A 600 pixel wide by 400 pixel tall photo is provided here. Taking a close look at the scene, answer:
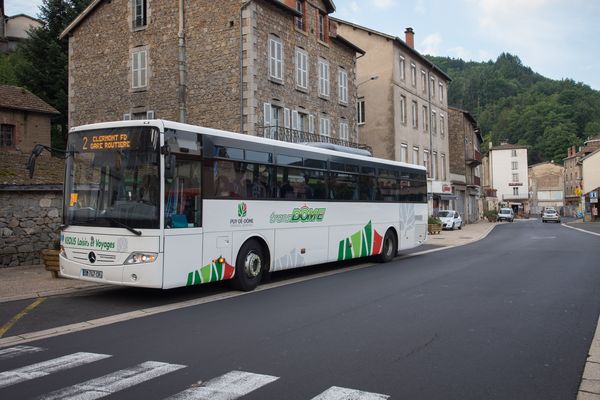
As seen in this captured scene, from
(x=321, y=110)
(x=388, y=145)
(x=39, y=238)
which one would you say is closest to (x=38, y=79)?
(x=321, y=110)

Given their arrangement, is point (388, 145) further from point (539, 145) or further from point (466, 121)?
point (539, 145)

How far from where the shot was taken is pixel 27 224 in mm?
13820

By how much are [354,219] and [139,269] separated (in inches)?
264

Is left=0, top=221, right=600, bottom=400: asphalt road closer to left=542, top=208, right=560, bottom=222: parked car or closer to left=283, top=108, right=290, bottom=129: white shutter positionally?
left=283, top=108, right=290, bottom=129: white shutter

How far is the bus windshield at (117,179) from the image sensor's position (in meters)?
8.28

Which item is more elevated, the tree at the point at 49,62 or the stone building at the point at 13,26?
the stone building at the point at 13,26

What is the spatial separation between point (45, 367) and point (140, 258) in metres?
3.17

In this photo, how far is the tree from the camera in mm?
35906

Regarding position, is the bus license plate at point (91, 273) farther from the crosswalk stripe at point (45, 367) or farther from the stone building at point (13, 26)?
the stone building at point (13, 26)

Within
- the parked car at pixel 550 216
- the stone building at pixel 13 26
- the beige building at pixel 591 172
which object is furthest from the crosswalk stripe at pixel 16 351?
the stone building at pixel 13 26

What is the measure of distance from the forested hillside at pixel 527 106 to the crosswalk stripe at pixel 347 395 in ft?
310

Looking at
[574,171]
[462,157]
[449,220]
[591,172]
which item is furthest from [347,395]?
[574,171]

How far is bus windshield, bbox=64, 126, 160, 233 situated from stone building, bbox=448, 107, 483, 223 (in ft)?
144

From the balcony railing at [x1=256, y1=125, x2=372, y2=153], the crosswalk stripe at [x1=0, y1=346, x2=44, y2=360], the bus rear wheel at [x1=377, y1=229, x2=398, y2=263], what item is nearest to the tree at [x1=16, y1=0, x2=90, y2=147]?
the balcony railing at [x1=256, y1=125, x2=372, y2=153]
